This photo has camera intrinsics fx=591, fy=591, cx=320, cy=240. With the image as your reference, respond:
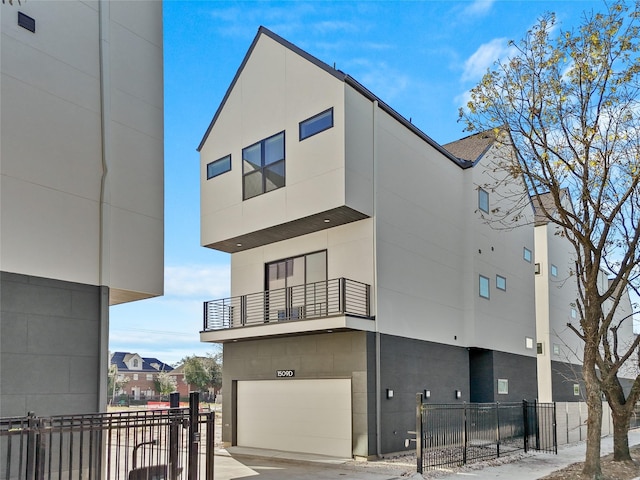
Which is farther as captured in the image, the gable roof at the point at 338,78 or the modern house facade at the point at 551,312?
the modern house facade at the point at 551,312

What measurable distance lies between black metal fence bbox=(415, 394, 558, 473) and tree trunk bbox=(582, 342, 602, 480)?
3068mm

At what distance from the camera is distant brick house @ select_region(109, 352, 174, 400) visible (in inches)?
2805

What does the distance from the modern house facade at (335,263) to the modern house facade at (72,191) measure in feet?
20.8

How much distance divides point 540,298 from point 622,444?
48.2ft

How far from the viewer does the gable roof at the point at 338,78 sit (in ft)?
53.7

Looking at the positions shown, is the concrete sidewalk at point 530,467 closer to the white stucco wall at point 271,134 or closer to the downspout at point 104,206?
the white stucco wall at point 271,134

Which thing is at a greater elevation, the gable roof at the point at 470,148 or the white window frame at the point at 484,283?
the gable roof at the point at 470,148

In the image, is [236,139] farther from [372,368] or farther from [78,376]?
[78,376]

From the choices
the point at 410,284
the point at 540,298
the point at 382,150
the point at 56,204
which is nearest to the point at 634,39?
the point at 382,150

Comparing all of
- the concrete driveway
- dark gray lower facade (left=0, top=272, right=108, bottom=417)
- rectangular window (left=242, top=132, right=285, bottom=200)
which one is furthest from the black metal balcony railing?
dark gray lower facade (left=0, top=272, right=108, bottom=417)

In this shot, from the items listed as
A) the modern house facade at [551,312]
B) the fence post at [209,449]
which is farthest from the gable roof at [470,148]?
the fence post at [209,449]

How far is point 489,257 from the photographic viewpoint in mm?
21781

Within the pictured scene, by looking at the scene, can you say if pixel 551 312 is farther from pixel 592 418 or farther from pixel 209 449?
pixel 209 449

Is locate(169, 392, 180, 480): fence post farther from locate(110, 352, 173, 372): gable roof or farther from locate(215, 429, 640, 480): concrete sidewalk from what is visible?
locate(110, 352, 173, 372): gable roof
